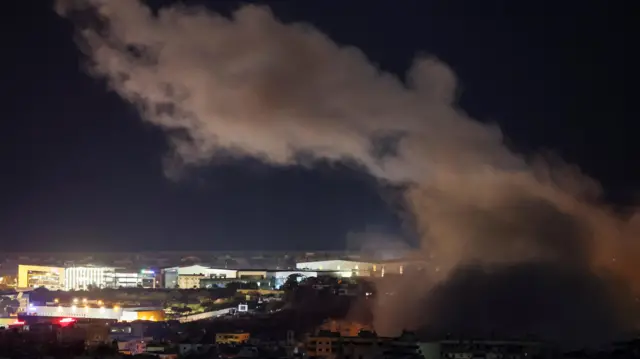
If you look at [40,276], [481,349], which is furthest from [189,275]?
[481,349]

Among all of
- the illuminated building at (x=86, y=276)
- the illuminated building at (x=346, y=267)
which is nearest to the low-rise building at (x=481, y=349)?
the illuminated building at (x=346, y=267)

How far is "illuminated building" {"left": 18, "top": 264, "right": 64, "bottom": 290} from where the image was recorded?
2676 cm

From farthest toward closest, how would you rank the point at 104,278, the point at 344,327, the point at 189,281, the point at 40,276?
the point at 40,276, the point at 104,278, the point at 189,281, the point at 344,327

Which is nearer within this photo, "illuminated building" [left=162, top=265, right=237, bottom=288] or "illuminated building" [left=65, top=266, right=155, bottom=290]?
"illuminated building" [left=162, top=265, right=237, bottom=288]

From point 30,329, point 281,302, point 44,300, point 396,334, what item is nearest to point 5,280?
point 44,300

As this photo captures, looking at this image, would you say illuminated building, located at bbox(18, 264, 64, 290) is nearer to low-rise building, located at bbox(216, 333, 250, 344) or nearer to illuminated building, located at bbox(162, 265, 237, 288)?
illuminated building, located at bbox(162, 265, 237, 288)

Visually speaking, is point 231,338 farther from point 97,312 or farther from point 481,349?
point 97,312

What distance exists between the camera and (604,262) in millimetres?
14867

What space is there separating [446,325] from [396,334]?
2.28 ft

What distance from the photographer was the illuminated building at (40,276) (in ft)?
87.8

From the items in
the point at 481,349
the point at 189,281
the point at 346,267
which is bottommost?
the point at 481,349

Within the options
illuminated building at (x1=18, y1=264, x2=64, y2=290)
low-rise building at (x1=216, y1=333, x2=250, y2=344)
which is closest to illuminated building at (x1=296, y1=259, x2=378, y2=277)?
illuminated building at (x1=18, y1=264, x2=64, y2=290)

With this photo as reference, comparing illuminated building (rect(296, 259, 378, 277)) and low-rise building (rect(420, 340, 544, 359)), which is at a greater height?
illuminated building (rect(296, 259, 378, 277))

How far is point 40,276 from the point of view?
27.2m
